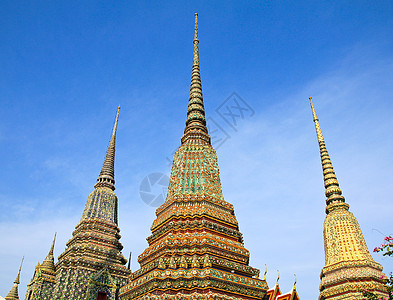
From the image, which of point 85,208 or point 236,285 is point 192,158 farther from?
point 85,208

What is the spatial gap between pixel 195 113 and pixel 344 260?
15.7 metres

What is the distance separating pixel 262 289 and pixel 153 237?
251 inches

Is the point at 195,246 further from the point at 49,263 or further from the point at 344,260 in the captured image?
the point at 344,260

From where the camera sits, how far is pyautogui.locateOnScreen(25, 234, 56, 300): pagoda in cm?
2212

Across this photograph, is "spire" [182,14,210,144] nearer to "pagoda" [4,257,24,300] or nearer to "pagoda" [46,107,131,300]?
"pagoda" [46,107,131,300]

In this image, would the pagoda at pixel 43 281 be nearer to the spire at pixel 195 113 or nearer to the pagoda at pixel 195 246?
the pagoda at pixel 195 246

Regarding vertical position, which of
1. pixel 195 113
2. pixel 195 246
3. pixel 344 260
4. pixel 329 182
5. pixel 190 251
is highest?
pixel 195 113

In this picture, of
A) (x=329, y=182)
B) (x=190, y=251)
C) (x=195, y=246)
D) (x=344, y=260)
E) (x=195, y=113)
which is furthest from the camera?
(x=329, y=182)

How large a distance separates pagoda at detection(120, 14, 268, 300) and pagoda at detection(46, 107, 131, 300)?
550 cm

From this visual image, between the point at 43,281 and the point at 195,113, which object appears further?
the point at 195,113

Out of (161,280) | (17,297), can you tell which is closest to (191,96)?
(161,280)

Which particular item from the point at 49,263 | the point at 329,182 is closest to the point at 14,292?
the point at 49,263

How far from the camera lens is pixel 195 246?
15.8 meters

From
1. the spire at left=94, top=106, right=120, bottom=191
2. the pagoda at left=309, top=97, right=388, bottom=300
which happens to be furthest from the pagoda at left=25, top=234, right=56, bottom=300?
the pagoda at left=309, top=97, right=388, bottom=300
